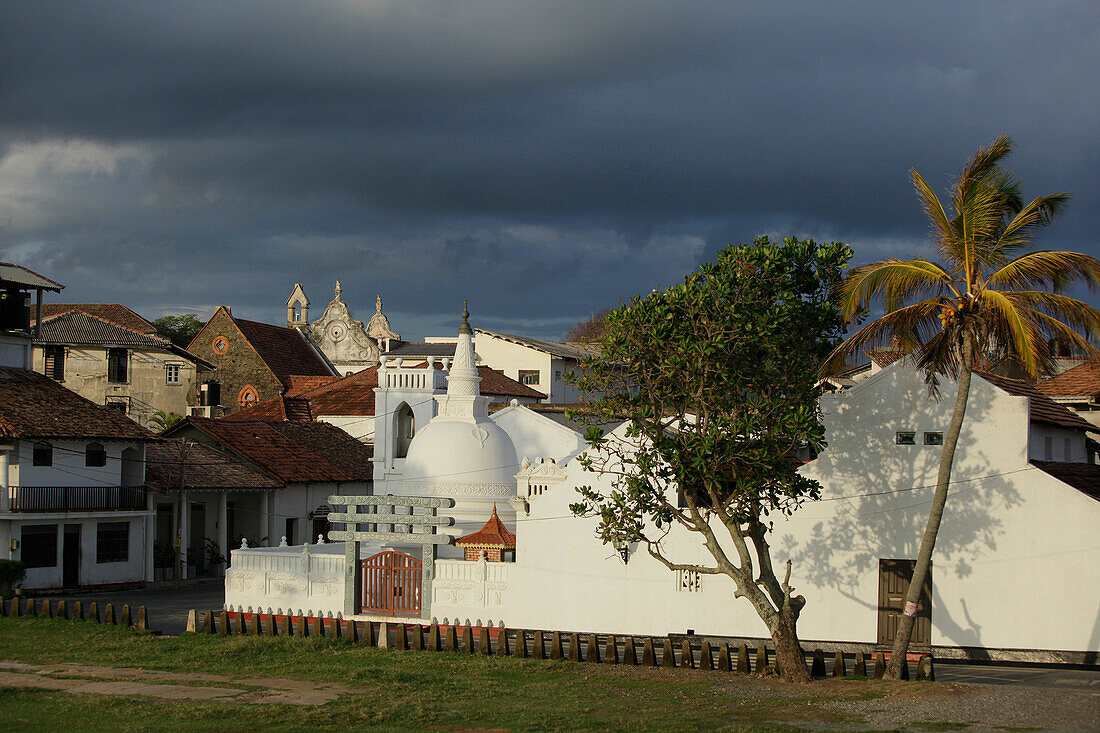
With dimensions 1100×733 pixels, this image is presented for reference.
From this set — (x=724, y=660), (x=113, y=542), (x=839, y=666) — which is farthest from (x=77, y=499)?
(x=839, y=666)

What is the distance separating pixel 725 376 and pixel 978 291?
4.55 meters

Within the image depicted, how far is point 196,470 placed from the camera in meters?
42.7

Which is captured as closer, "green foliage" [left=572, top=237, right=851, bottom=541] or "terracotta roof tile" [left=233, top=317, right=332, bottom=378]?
"green foliage" [left=572, top=237, right=851, bottom=541]

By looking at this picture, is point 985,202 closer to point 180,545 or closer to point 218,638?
point 218,638

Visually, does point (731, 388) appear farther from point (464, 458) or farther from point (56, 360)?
point (56, 360)

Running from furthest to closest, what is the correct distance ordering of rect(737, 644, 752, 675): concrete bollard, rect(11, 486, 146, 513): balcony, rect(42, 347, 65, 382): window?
rect(42, 347, 65, 382): window < rect(11, 486, 146, 513): balcony < rect(737, 644, 752, 675): concrete bollard

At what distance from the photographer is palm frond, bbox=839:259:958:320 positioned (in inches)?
758

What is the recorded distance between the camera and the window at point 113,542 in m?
38.6

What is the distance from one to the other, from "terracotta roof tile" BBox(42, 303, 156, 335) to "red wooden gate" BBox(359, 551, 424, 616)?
41.0m

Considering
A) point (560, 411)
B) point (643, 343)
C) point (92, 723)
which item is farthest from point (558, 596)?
point (560, 411)

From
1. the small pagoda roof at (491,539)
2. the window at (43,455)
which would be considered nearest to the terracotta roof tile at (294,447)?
the window at (43,455)

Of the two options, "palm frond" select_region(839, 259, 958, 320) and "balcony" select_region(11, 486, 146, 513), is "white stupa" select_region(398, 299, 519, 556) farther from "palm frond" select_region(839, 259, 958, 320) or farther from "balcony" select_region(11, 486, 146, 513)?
"palm frond" select_region(839, 259, 958, 320)

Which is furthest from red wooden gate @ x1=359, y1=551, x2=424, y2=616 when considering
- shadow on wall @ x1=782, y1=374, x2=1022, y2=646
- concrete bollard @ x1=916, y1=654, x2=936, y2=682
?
concrete bollard @ x1=916, y1=654, x2=936, y2=682

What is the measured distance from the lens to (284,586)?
2855 centimetres
